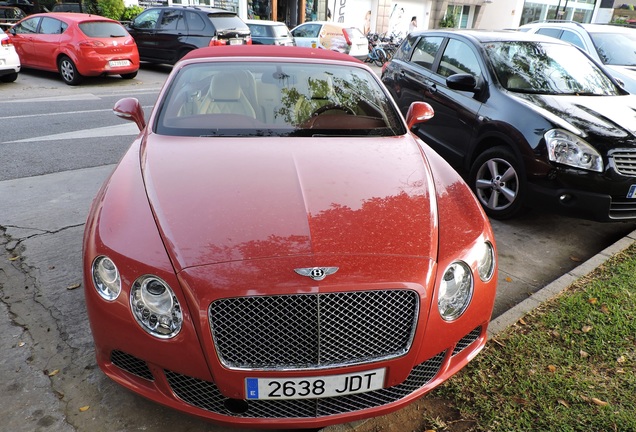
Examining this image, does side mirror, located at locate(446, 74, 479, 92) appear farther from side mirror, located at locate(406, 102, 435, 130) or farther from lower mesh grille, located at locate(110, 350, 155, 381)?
lower mesh grille, located at locate(110, 350, 155, 381)

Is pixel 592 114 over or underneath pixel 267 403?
over

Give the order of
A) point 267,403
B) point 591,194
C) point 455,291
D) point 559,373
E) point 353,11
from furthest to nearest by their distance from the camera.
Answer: point 353,11, point 591,194, point 559,373, point 455,291, point 267,403

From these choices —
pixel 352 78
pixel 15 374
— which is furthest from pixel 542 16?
pixel 15 374

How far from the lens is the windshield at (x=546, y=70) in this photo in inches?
185

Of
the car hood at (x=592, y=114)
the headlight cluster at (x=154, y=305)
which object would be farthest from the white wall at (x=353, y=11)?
the headlight cluster at (x=154, y=305)

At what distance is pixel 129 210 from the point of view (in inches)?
85.7

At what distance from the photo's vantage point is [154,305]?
6.12 ft

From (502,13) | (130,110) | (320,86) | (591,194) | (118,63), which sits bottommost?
(118,63)

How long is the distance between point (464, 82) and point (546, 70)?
912mm

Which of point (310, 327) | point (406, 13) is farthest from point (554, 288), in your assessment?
point (406, 13)

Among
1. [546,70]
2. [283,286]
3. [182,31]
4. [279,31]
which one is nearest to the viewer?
[283,286]

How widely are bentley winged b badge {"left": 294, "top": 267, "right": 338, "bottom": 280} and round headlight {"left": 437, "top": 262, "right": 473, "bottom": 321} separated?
50 cm

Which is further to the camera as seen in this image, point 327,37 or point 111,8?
point 111,8

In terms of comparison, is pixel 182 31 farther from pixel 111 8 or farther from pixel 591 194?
pixel 591 194
